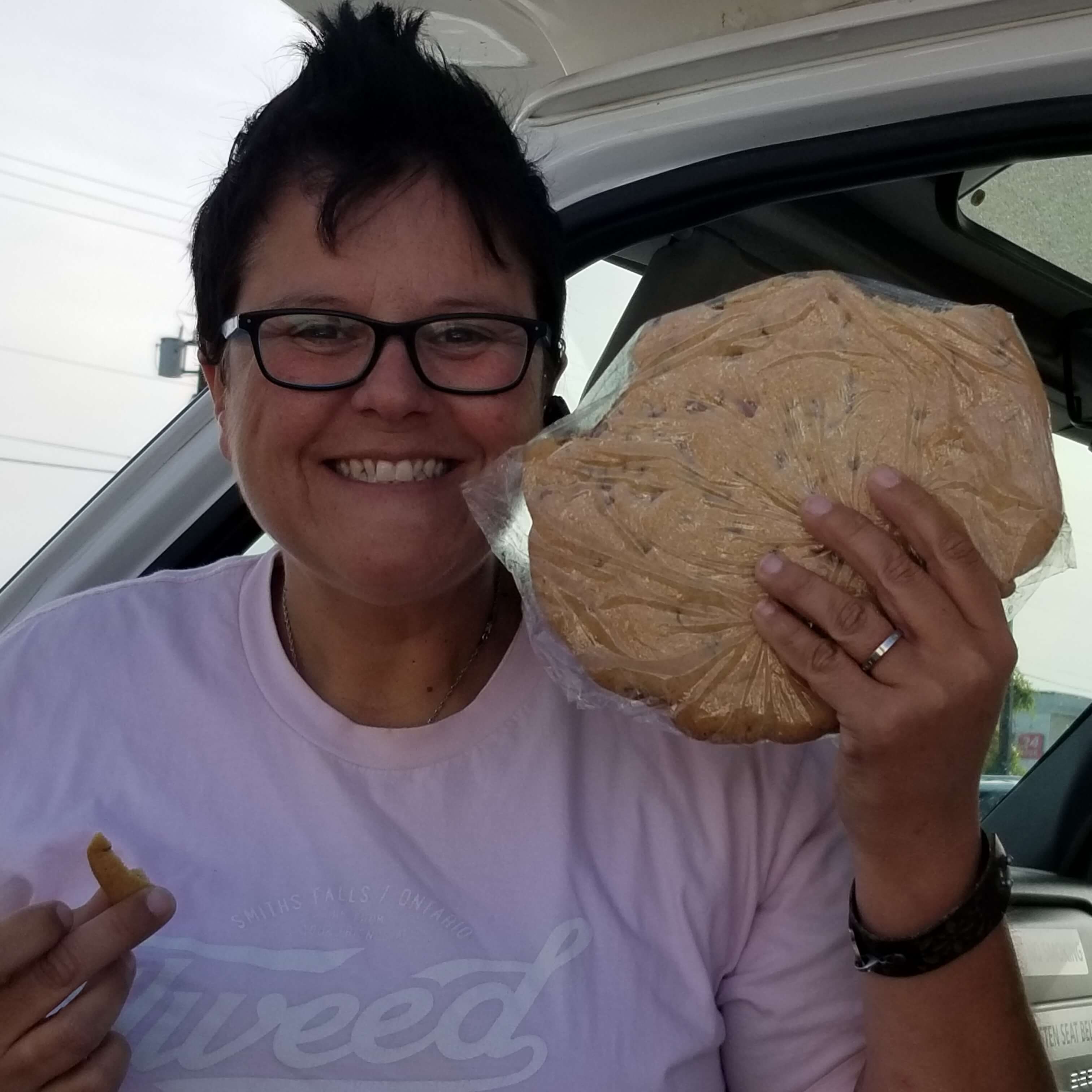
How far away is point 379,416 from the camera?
1095mm

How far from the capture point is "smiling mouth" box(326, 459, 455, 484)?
43.9 inches

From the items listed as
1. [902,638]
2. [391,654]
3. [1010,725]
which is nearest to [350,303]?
[391,654]

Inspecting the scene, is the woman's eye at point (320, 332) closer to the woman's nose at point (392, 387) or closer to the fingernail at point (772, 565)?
the woman's nose at point (392, 387)

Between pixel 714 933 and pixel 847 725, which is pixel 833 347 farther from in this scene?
pixel 714 933

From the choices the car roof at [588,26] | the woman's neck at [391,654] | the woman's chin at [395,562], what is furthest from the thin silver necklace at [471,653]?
the car roof at [588,26]

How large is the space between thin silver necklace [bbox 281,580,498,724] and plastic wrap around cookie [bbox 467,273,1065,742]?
34 centimetres

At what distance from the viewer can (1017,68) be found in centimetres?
124

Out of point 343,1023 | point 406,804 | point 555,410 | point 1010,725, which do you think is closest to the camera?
point 343,1023

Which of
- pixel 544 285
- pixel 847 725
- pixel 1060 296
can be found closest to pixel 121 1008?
pixel 847 725

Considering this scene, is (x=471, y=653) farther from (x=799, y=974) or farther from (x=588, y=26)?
(x=588, y=26)

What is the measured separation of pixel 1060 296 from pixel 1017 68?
47.4 inches

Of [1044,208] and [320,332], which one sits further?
[1044,208]

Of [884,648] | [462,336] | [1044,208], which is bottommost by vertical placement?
[884,648]

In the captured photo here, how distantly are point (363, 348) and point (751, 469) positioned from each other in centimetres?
44
